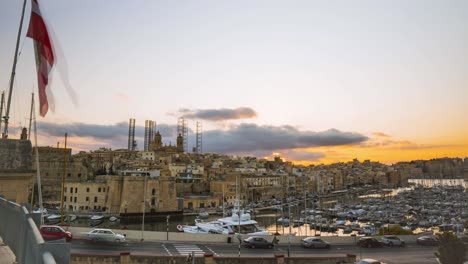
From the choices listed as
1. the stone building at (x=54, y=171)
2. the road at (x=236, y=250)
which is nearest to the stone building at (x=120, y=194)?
the stone building at (x=54, y=171)

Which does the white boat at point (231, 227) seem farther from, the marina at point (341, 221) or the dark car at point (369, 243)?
the marina at point (341, 221)

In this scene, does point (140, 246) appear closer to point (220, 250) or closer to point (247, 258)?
point (220, 250)

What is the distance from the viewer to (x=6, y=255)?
5766 mm

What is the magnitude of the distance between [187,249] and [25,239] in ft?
54.5

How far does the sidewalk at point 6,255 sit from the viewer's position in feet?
17.6

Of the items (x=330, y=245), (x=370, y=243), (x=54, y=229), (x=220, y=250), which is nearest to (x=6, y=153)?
(x=54, y=229)

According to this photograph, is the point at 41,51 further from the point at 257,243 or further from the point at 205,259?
the point at 257,243

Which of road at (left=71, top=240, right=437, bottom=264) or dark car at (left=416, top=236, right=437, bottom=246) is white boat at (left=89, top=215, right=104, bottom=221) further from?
dark car at (left=416, top=236, right=437, bottom=246)

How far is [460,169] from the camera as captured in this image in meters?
200

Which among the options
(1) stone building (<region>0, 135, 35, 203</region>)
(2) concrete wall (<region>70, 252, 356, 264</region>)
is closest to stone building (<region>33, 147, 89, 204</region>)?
(2) concrete wall (<region>70, 252, 356, 264</region>)

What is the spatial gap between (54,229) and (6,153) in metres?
9.58

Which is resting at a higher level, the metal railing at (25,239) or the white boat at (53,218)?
the metal railing at (25,239)

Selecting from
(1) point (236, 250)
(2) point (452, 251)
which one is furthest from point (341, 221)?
(2) point (452, 251)

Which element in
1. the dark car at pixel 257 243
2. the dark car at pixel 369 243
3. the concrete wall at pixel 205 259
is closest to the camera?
the concrete wall at pixel 205 259
